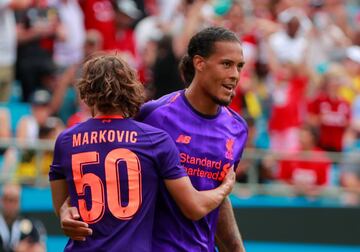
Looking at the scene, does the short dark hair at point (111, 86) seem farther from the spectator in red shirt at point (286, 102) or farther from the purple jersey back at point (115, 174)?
the spectator in red shirt at point (286, 102)

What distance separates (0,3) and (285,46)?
3.58 m

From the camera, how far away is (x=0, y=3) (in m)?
13.0

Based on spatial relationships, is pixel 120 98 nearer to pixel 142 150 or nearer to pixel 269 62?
pixel 142 150

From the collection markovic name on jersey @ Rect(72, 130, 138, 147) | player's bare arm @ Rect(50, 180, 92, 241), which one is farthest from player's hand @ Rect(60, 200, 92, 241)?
markovic name on jersey @ Rect(72, 130, 138, 147)

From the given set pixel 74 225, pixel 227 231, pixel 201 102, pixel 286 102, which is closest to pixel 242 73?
pixel 286 102

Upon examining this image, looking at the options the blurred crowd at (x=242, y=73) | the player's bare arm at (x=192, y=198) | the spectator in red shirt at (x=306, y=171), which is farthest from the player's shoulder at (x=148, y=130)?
the spectator in red shirt at (x=306, y=171)

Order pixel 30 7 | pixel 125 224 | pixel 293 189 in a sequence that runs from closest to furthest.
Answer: pixel 125 224 → pixel 293 189 → pixel 30 7

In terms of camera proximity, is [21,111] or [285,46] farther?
[285,46]

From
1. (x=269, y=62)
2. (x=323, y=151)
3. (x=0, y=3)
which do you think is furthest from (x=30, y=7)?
(x=323, y=151)

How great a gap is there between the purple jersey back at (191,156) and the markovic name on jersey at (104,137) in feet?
1.33

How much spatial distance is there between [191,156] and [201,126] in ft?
0.59

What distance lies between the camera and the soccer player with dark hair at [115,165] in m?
5.15

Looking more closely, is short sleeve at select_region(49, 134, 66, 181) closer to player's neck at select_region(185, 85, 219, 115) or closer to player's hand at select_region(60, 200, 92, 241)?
player's hand at select_region(60, 200, 92, 241)

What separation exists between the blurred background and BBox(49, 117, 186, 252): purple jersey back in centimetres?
607
